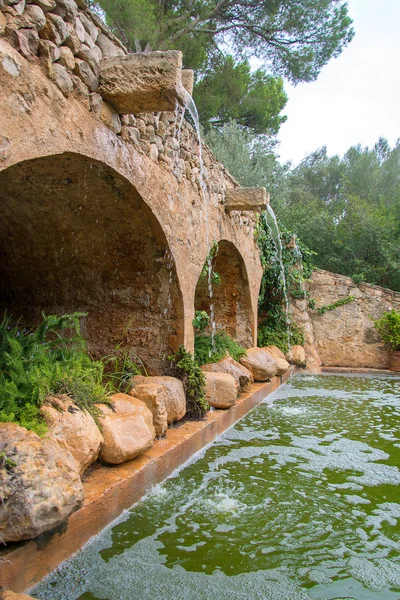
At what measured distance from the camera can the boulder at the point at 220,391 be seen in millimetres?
4805

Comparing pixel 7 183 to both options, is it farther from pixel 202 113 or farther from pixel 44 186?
pixel 202 113

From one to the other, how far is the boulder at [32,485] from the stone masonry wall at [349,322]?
8.57 m

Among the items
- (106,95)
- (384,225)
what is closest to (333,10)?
(384,225)

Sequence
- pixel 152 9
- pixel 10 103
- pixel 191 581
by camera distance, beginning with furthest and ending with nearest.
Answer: pixel 152 9 → pixel 10 103 → pixel 191 581

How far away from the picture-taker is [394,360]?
31.3 feet

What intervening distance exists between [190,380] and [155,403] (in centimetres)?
90

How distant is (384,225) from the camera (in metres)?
12.5

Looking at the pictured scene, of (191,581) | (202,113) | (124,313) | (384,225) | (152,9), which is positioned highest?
(152,9)

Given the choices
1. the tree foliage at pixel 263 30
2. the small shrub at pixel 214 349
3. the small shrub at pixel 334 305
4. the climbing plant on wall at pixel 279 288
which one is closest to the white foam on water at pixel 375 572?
the small shrub at pixel 214 349

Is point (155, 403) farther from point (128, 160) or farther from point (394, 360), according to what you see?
point (394, 360)

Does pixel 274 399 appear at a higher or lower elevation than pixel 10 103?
lower

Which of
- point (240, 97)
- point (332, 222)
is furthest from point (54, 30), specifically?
point (240, 97)

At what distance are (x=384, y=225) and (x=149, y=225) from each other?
9766 mm

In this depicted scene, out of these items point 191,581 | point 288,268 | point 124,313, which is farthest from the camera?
point 288,268
